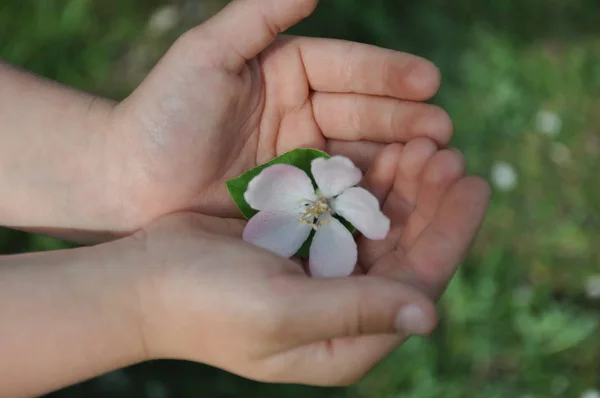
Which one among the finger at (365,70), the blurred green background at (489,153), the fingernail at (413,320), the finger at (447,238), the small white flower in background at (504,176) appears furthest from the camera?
the small white flower in background at (504,176)

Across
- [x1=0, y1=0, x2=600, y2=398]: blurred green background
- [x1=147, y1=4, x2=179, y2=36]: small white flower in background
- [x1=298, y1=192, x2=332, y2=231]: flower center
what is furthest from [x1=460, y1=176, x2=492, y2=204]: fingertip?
[x1=147, y1=4, x2=179, y2=36]: small white flower in background

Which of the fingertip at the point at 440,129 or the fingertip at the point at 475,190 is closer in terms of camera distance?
the fingertip at the point at 475,190

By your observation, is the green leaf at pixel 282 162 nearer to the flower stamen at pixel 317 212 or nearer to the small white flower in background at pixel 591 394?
the flower stamen at pixel 317 212

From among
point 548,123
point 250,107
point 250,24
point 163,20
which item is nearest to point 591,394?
point 548,123


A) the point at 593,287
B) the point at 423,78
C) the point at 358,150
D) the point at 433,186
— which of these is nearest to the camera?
the point at 433,186

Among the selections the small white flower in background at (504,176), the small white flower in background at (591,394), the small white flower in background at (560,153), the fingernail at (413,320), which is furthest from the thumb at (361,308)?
the small white flower in background at (560,153)

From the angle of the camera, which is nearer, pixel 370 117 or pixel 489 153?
pixel 370 117

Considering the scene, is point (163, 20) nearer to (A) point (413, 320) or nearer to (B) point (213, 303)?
(B) point (213, 303)
